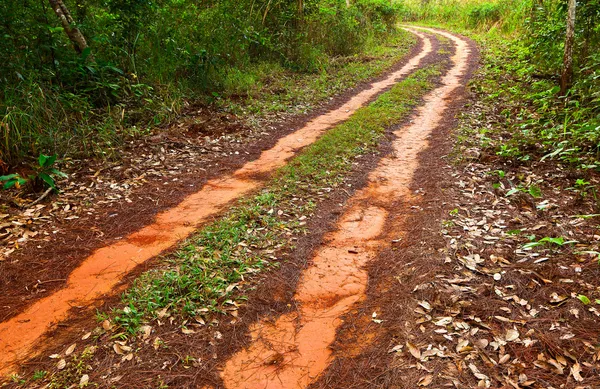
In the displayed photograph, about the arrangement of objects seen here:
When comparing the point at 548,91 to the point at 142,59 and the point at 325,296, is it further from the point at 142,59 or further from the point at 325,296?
the point at 142,59

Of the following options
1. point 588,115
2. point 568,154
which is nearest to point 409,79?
point 588,115

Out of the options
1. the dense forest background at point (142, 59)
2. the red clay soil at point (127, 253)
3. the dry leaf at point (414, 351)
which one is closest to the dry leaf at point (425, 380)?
the dry leaf at point (414, 351)

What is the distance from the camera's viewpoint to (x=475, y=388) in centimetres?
270

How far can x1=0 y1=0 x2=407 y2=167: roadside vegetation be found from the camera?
21.2 ft

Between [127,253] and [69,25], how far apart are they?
5400 millimetres

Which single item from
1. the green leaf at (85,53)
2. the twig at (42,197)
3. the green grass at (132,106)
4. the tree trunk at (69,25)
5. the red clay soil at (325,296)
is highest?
the tree trunk at (69,25)

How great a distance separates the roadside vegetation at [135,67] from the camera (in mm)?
6465

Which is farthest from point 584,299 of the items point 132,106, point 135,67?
point 135,67

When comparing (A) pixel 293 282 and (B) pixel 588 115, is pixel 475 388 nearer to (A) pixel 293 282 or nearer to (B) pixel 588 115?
(A) pixel 293 282

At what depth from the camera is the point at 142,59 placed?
348 inches

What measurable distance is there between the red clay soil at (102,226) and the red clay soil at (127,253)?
0.41ft

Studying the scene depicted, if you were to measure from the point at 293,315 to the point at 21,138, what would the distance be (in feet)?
16.1

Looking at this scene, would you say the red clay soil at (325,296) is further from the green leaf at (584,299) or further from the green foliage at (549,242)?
the green leaf at (584,299)

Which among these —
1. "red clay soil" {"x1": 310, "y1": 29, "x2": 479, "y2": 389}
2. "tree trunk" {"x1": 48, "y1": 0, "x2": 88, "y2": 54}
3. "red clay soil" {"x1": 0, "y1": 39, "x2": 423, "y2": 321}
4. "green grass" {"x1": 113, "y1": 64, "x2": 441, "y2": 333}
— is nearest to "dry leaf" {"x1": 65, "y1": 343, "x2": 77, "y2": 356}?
"green grass" {"x1": 113, "y1": 64, "x2": 441, "y2": 333}
